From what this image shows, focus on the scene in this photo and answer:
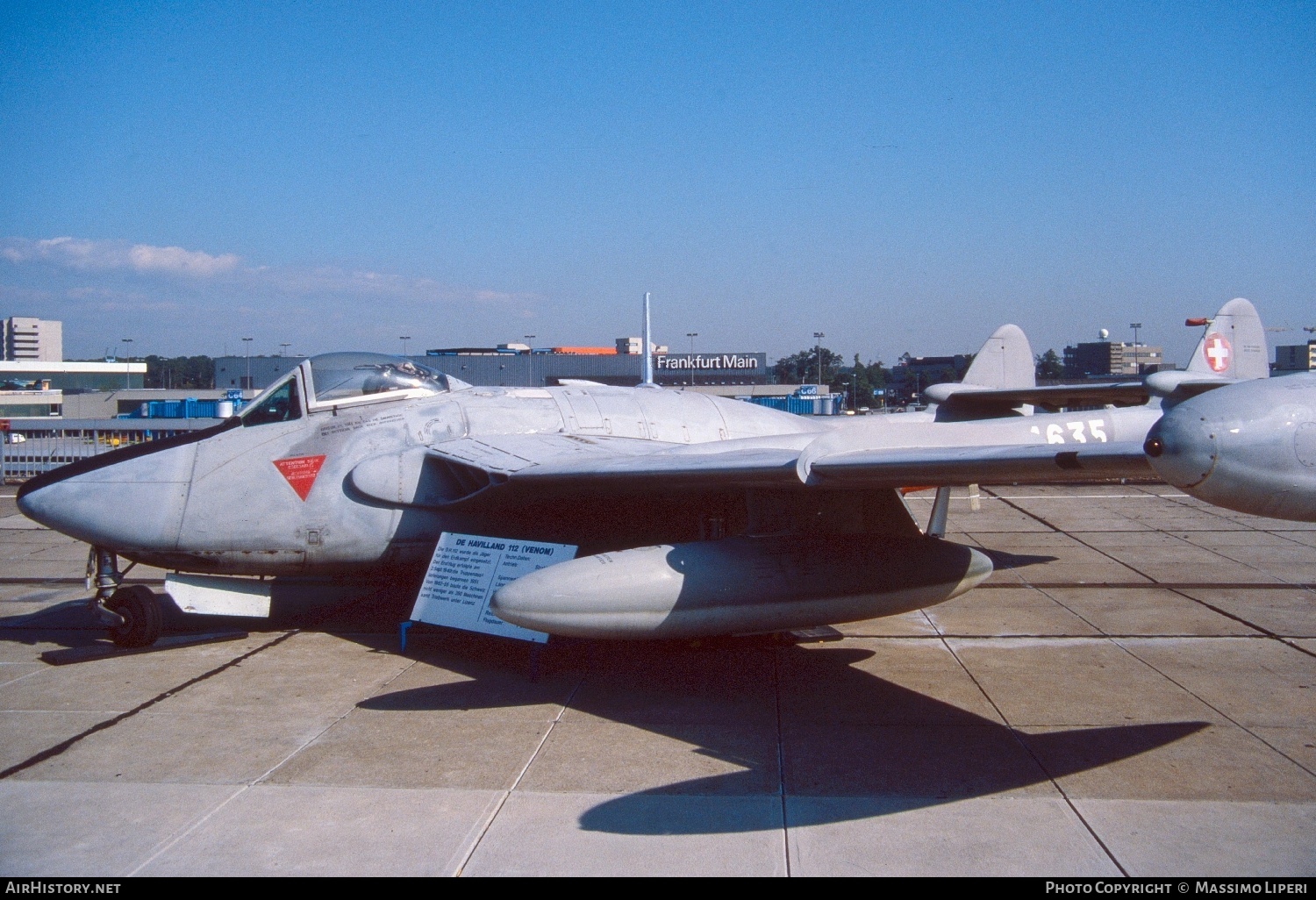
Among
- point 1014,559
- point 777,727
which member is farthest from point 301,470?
point 1014,559

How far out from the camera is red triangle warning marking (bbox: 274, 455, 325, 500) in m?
8.75

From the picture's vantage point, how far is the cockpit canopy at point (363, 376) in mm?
9195

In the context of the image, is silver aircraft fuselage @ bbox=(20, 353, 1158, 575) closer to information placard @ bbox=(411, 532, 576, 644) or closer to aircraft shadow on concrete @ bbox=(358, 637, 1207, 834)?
information placard @ bbox=(411, 532, 576, 644)

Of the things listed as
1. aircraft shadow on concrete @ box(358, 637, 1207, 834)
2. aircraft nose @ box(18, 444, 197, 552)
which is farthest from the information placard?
aircraft nose @ box(18, 444, 197, 552)

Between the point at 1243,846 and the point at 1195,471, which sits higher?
the point at 1195,471

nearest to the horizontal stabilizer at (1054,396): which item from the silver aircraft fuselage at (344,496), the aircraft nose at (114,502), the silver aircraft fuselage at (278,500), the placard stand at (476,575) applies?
the silver aircraft fuselage at (344,496)

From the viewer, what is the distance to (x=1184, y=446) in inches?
165

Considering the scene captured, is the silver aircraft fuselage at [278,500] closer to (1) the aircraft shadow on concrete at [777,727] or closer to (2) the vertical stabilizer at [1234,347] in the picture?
(1) the aircraft shadow on concrete at [777,727]

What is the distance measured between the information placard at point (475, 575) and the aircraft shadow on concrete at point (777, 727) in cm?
49

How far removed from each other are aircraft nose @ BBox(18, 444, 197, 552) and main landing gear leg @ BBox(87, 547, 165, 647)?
387 millimetres
